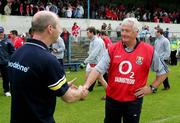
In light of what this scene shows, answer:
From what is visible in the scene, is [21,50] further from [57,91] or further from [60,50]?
[60,50]

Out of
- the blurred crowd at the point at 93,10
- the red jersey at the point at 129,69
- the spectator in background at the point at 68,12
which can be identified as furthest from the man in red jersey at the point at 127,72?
the spectator in background at the point at 68,12

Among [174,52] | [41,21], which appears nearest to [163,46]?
[41,21]

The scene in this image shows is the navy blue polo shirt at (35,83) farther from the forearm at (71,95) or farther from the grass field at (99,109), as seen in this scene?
the grass field at (99,109)

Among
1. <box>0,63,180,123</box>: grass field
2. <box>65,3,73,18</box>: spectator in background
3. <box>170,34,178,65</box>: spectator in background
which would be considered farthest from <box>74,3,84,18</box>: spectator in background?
<box>0,63,180,123</box>: grass field

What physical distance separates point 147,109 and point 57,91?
699 cm

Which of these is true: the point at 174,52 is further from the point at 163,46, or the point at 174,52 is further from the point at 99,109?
the point at 99,109

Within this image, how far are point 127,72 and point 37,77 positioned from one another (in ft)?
6.72

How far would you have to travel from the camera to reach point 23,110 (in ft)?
13.6

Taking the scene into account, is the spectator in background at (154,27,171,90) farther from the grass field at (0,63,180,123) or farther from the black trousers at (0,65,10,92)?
the black trousers at (0,65,10,92)

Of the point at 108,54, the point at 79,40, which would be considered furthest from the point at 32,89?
the point at 79,40

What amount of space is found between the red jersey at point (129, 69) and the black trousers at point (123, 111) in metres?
0.07

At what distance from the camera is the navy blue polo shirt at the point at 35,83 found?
159 inches

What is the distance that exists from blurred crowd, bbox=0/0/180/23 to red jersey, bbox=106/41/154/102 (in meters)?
24.6

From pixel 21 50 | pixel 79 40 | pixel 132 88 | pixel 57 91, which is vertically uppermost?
pixel 21 50
